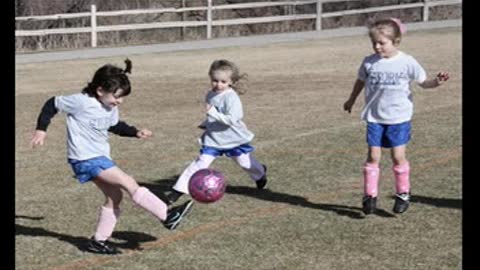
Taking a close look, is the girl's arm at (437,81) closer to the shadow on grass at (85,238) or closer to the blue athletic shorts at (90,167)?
the shadow on grass at (85,238)

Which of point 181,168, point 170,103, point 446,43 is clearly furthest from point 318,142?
point 446,43

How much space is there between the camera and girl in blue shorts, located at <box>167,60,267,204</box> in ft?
29.3

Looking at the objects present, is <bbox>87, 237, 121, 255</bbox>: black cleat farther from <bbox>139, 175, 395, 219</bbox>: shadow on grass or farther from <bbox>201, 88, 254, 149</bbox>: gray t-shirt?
<bbox>201, 88, 254, 149</bbox>: gray t-shirt

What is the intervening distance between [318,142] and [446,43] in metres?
17.8

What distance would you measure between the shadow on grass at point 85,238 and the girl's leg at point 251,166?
1647 mm

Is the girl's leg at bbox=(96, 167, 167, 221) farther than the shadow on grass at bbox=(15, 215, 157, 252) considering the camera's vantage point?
No

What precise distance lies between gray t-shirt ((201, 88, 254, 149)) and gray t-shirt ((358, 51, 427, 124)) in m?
1.27

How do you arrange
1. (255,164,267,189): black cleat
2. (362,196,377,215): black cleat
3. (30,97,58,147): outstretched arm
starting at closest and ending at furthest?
1. (30,97,58,147): outstretched arm
2. (362,196,377,215): black cleat
3. (255,164,267,189): black cleat

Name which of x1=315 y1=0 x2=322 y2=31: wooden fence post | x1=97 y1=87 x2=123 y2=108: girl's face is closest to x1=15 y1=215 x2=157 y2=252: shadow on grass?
x1=97 y1=87 x2=123 y2=108: girl's face

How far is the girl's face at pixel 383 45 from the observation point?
8.36 m

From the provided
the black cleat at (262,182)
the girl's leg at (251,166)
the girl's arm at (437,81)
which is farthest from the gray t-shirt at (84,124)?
the girl's arm at (437,81)

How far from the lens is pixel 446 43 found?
29.3 metres
